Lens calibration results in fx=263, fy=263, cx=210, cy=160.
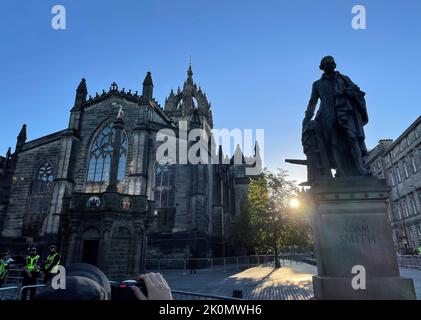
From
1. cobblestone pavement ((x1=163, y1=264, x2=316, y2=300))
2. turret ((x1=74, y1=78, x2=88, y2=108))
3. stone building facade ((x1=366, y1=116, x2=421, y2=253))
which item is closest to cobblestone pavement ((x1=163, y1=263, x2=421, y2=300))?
cobblestone pavement ((x1=163, y1=264, x2=316, y2=300))

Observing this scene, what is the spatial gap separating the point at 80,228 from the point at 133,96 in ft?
60.7

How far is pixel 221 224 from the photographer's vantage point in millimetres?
30406

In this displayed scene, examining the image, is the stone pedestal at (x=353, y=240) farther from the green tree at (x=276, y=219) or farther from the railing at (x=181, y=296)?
the green tree at (x=276, y=219)

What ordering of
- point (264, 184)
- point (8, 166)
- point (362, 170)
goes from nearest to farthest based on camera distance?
1. point (362, 170)
2. point (264, 184)
3. point (8, 166)

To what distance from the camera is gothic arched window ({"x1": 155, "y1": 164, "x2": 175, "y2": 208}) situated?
24.4m

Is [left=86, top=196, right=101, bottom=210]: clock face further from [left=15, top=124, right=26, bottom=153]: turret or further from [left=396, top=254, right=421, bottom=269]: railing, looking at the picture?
[left=15, top=124, right=26, bottom=153]: turret

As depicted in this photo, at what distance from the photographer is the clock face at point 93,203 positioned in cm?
1402

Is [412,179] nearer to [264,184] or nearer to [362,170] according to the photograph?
[264,184]

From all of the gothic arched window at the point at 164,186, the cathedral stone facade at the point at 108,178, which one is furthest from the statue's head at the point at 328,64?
the gothic arched window at the point at 164,186

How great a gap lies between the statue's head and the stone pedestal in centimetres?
208

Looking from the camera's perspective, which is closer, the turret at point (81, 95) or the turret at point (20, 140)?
the turret at point (20, 140)

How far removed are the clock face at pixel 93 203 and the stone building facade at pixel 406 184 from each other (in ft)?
106

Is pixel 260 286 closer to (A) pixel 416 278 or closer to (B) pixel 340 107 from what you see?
(A) pixel 416 278
